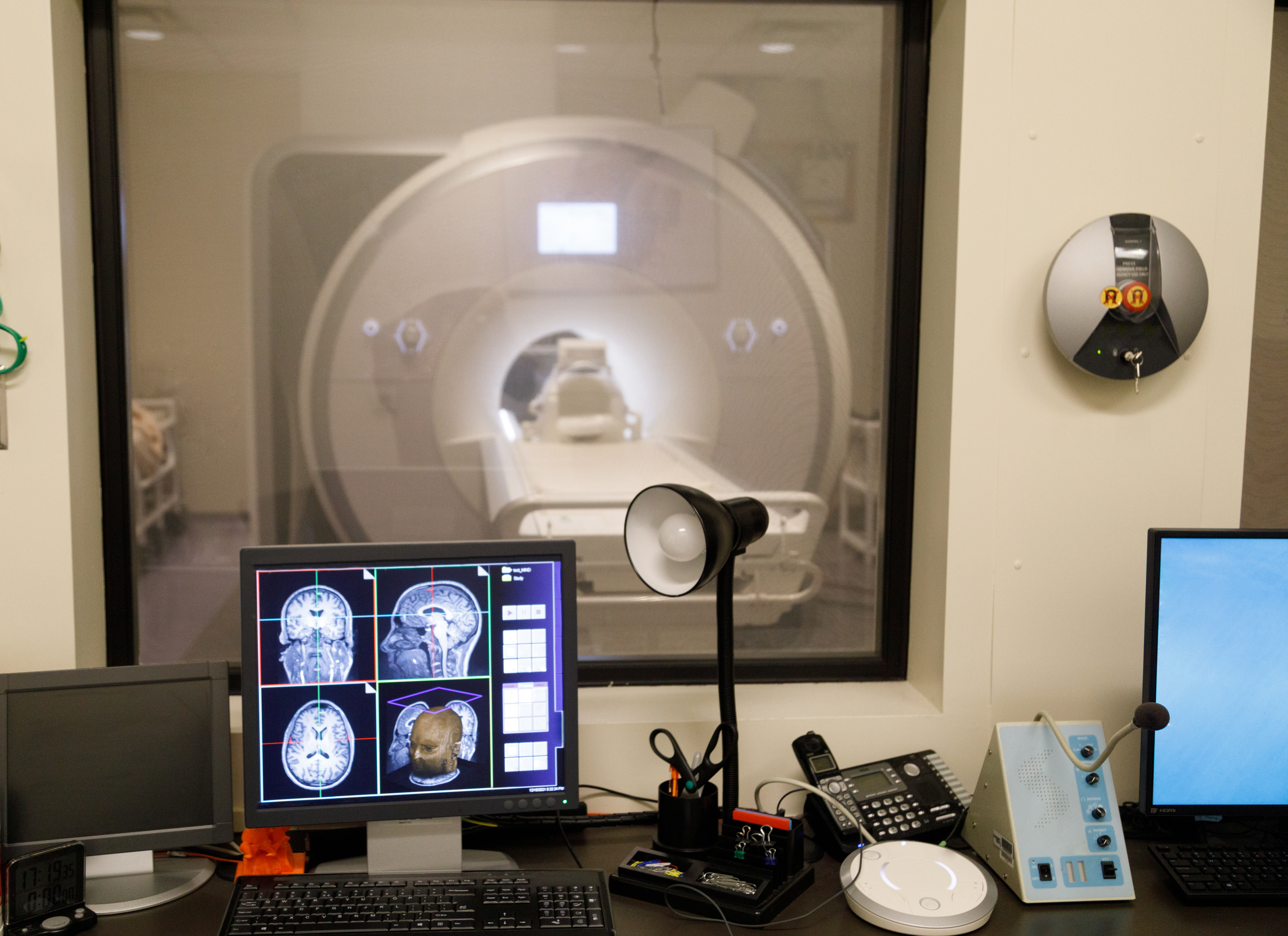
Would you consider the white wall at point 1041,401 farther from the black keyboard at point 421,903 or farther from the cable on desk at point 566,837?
the black keyboard at point 421,903

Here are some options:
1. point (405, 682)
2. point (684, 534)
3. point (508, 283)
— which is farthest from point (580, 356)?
point (405, 682)

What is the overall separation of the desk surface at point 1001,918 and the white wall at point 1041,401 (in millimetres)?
311

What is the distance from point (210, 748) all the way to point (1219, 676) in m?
1.53

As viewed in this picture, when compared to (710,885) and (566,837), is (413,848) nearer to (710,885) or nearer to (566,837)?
(566,837)

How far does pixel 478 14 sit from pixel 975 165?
2.99 ft

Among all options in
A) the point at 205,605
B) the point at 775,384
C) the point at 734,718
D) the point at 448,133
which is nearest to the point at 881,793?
the point at 734,718

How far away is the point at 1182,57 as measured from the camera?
166 cm

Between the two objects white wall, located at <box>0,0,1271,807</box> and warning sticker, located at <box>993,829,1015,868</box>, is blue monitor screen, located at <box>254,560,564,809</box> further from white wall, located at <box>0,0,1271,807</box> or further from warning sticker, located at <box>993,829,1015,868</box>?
warning sticker, located at <box>993,829,1015,868</box>

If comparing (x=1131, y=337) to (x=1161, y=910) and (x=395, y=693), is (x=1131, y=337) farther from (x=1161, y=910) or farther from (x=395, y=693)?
(x=395, y=693)

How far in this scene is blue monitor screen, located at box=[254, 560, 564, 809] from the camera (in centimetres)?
142

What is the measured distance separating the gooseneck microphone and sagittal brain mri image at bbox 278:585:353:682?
1055mm

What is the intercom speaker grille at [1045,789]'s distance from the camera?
1.46m

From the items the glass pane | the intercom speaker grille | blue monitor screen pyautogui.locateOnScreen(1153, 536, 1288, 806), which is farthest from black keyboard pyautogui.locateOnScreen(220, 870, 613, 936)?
blue monitor screen pyautogui.locateOnScreen(1153, 536, 1288, 806)

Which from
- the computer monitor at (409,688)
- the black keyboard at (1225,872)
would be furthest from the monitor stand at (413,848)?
the black keyboard at (1225,872)
